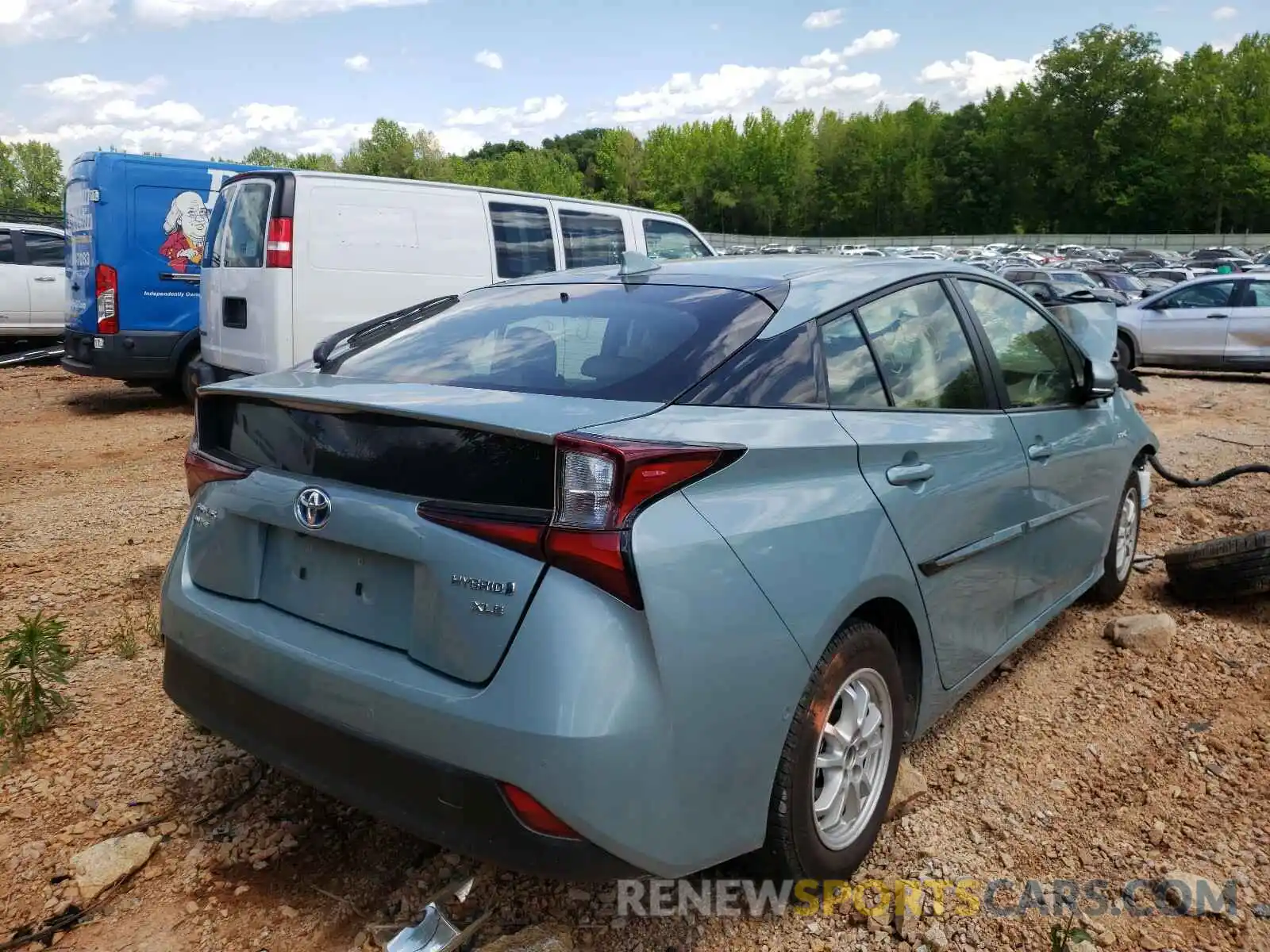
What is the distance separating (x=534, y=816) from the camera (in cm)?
195

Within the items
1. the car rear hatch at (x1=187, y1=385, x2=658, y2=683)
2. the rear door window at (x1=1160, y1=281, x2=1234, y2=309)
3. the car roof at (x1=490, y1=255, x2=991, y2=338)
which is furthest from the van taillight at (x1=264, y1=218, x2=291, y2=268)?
the rear door window at (x1=1160, y1=281, x2=1234, y2=309)

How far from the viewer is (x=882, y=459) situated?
2.62 metres

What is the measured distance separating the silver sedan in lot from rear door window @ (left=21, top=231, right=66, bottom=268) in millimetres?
15164

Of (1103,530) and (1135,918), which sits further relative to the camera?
(1103,530)

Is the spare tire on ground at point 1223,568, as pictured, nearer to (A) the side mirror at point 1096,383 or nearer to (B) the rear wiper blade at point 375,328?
(A) the side mirror at point 1096,383

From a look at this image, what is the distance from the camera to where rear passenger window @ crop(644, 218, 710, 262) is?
31.1 ft

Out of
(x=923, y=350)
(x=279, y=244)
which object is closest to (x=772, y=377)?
(x=923, y=350)

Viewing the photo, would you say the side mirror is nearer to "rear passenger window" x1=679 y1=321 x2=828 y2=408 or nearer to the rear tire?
"rear passenger window" x1=679 y1=321 x2=828 y2=408

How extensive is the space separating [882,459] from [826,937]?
4.04 feet

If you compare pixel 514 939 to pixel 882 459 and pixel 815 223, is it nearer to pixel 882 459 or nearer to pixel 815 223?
pixel 882 459

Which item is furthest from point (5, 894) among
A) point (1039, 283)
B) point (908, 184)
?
point (908, 184)

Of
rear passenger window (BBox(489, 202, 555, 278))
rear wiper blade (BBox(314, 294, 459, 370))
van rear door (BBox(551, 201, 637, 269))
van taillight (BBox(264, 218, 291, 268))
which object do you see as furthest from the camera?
van rear door (BBox(551, 201, 637, 269))

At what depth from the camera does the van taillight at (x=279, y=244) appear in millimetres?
7234

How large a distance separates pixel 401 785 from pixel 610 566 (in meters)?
0.68
